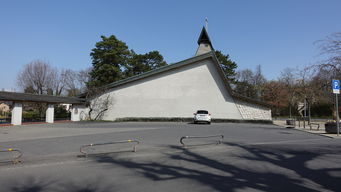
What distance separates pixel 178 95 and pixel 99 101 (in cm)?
1141

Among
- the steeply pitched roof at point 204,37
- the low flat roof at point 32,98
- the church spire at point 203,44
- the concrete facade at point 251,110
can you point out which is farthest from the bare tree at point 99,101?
the steeply pitched roof at point 204,37

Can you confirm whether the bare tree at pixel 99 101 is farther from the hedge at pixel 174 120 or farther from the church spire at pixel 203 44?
the church spire at pixel 203 44

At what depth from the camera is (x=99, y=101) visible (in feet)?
99.6

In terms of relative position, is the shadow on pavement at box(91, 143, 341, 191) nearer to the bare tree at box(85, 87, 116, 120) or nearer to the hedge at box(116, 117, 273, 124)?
the hedge at box(116, 117, 273, 124)

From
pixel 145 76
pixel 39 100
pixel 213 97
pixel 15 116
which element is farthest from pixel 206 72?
pixel 15 116

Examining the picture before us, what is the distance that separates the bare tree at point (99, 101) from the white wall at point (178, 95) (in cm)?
44

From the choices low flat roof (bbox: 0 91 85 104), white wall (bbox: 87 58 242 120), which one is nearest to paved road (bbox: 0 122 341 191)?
low flat roof (bbox: 0 91 85 104)

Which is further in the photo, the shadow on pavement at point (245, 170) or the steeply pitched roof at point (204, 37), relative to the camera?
the steeply pitched roof at point (204, 37)

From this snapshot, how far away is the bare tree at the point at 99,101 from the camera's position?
29789 mm

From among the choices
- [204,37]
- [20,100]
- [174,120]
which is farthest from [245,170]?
[204,37]

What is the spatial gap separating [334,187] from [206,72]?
26076 millimetres

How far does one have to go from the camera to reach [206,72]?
97.8 feet

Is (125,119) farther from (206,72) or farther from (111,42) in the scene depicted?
(111,42)

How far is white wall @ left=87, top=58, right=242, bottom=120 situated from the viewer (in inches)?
1152
